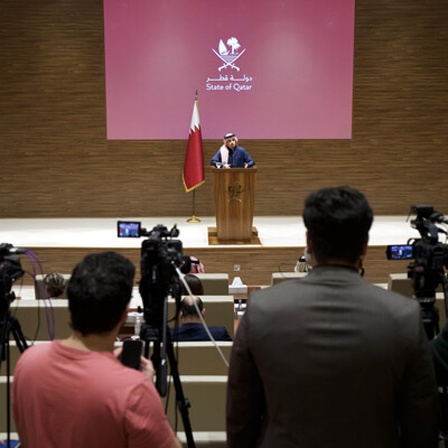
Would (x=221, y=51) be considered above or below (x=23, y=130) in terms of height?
above

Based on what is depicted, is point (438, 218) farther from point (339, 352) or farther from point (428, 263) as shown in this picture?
point (339, 352)

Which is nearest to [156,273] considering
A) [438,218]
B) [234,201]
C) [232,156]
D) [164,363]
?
[164,363]

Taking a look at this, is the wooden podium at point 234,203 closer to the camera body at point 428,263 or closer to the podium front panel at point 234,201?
the podium front panel at point 234,201

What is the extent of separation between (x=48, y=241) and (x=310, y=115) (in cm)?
385

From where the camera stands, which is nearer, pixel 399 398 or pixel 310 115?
pixel 399 398

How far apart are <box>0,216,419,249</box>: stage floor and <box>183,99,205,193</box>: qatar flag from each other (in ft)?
1.87

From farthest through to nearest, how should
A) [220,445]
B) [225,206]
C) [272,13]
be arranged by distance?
[272,13] → [225,206] → [220,445]

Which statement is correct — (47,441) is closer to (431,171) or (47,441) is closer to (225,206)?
(225,206)

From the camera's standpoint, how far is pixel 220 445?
105 inches

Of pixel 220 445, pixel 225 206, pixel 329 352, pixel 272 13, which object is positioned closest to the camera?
pixel 329 352

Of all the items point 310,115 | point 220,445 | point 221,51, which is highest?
point 221,51

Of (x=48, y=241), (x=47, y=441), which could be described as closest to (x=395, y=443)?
(x=47, y=441)

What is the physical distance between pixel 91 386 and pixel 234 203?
6323 mm

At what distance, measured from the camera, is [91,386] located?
1.70 m
